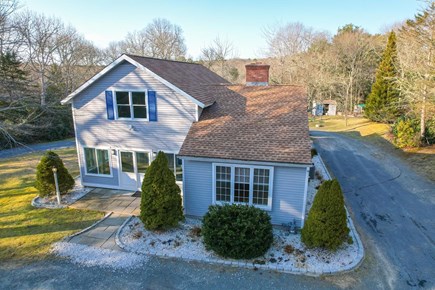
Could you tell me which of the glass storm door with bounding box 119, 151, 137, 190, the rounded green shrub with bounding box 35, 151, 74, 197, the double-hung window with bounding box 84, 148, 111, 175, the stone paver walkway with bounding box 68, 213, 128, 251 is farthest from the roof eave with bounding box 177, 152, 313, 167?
the rounded green shrub with bounding box 35, 151, 74, 197

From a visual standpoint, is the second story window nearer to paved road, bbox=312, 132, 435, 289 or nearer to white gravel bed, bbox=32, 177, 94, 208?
white gravel bed, bbox=32, 177, 94, 208

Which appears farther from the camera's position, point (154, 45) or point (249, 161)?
point (154, 45)

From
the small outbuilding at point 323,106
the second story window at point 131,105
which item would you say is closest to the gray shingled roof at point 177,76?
the second story window at point 131,105

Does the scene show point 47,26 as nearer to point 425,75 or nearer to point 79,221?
point 79,221

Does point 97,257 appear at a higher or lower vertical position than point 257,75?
lower

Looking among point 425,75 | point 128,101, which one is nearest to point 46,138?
point 128,101

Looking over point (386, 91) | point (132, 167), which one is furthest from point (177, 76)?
point (386, 91)

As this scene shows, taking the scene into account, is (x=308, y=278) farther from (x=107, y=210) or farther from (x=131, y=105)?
(x=131, y=105)
